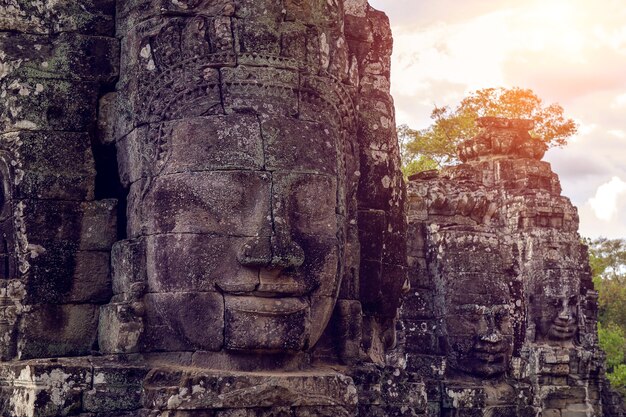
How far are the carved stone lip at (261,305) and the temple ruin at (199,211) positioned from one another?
0.01 m

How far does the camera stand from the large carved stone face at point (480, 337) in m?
12.3

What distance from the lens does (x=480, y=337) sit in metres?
12.4

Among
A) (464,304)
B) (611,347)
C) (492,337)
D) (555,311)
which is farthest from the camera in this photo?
(611,347)

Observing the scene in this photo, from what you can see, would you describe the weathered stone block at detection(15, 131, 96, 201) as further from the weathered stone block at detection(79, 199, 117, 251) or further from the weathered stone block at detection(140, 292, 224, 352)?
the weathered stone block at detection(140, 292, 224, 352)

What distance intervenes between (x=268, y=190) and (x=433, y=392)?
579cm

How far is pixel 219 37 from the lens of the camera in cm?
727

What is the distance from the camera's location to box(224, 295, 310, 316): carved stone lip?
688 centimetres

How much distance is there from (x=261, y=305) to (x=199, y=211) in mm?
729

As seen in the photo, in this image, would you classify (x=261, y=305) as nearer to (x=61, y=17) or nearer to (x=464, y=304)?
(x=61, y=17)

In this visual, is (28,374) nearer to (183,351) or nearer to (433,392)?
(183,351)

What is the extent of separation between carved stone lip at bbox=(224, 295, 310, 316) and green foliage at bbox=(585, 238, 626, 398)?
19.3 m

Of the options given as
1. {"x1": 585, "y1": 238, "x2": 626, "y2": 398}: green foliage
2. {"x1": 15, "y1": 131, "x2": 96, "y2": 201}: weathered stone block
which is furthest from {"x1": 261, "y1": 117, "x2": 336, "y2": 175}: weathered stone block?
{"x1": 585, "y1": 238, "x2": 626, "y2": 398}: green foliage

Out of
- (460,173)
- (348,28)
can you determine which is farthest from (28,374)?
(460,173)

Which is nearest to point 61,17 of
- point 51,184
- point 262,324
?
point 51,184
